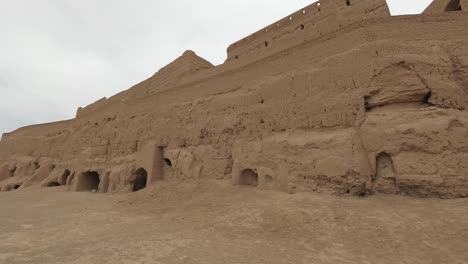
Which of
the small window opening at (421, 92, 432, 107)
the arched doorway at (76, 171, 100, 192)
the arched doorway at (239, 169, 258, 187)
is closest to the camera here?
the small window opening at (421, 92, 432, 107)

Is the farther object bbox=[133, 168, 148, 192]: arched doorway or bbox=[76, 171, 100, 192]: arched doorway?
bbox=[76, 171, 100, 192]: arched doorway

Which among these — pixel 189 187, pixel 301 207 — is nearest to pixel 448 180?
pixel 301 207

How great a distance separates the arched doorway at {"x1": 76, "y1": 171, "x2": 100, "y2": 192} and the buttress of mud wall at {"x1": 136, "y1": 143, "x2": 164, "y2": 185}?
437 cm

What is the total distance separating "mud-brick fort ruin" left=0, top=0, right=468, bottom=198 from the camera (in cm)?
572

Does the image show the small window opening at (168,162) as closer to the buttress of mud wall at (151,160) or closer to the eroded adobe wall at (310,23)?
the buttress of mud wall at (151,160)

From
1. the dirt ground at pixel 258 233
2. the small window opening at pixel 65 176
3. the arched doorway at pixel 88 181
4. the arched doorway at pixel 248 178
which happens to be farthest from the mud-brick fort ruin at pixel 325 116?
the small window opening at pixel 65 176

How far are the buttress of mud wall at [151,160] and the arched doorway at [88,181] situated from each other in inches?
172

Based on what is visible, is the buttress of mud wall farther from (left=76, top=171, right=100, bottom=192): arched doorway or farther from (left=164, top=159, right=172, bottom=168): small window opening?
(left=76, top=171, right=100, bottom=192): arched doorway

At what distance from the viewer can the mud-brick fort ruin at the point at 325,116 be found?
5.72 m

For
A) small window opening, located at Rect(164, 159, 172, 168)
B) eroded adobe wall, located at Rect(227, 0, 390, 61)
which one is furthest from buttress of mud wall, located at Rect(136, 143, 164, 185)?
eroded adobe wall, located at Rect(227, 0, 390, 61)

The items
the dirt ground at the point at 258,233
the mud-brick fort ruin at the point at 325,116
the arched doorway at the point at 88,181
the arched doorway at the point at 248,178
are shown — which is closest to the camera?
the dirt ground at the point at 258,233

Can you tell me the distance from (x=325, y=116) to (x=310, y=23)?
22.5 feet

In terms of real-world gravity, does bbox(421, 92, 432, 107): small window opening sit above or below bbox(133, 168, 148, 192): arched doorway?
above

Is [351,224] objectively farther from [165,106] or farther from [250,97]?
[165,106]
